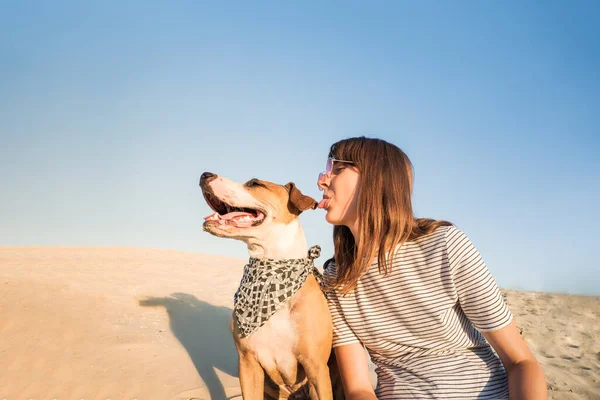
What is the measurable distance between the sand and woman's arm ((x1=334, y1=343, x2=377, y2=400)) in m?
1.86

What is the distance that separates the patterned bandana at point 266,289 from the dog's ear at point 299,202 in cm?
42

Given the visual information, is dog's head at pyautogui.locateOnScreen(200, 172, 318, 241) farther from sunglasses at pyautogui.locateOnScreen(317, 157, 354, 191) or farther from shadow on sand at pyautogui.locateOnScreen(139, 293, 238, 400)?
shadow on sand at pyautogui.locateOnScreen(139, 293, 238, 400)

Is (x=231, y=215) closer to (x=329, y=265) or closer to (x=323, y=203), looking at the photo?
(x=323, y=203)

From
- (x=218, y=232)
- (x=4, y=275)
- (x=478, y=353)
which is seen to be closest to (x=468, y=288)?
(x=478, y=353)

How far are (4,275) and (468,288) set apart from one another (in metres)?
8.72

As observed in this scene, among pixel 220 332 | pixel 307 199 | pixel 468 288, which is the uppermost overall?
pixel 307 199

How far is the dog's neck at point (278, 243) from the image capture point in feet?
12.3

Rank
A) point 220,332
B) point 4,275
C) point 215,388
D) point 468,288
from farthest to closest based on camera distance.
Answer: point 4,275, point 220,332, point 215,388, point 468,288

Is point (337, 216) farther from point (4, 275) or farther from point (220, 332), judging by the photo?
point (4, 275)

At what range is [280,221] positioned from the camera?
12.4ft

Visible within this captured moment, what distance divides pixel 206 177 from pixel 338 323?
1.62 m

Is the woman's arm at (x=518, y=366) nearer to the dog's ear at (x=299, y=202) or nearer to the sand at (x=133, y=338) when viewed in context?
the dog's ear at (x=299, y=202)

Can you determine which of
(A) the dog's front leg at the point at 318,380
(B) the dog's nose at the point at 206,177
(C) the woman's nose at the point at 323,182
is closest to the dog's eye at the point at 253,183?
(B) the dog's nose at the point at 206,177

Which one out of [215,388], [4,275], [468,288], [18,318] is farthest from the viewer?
[4,275]
